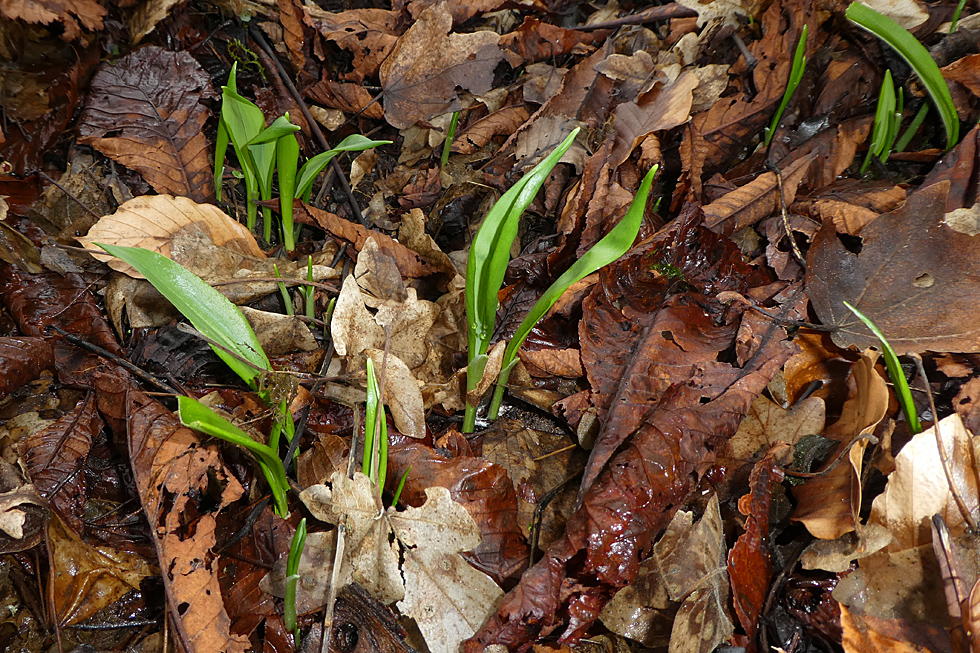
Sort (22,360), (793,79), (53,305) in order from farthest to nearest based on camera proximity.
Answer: (793,79), (53,305), (22,360)

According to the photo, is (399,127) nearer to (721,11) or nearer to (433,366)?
(433,366)

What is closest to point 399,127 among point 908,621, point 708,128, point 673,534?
point 708,128

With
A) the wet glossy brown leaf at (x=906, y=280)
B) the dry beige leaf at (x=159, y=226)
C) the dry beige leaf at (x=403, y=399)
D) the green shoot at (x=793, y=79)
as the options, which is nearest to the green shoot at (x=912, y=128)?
the green shoot at (x=793, y=79)

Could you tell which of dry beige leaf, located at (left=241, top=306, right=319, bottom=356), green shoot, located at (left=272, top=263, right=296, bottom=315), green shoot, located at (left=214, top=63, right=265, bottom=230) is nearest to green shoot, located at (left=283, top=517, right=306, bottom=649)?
dry beige leaf, located at (left=241, top=306, right=319, bottom=356)

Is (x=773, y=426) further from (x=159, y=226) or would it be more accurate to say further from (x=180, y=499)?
(x=159, y=226)

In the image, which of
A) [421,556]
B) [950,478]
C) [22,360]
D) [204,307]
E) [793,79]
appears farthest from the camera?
[793,79]

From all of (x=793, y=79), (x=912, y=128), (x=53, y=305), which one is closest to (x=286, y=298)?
(x=53, y=305)

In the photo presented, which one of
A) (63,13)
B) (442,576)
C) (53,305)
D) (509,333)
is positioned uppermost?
(63,13)
